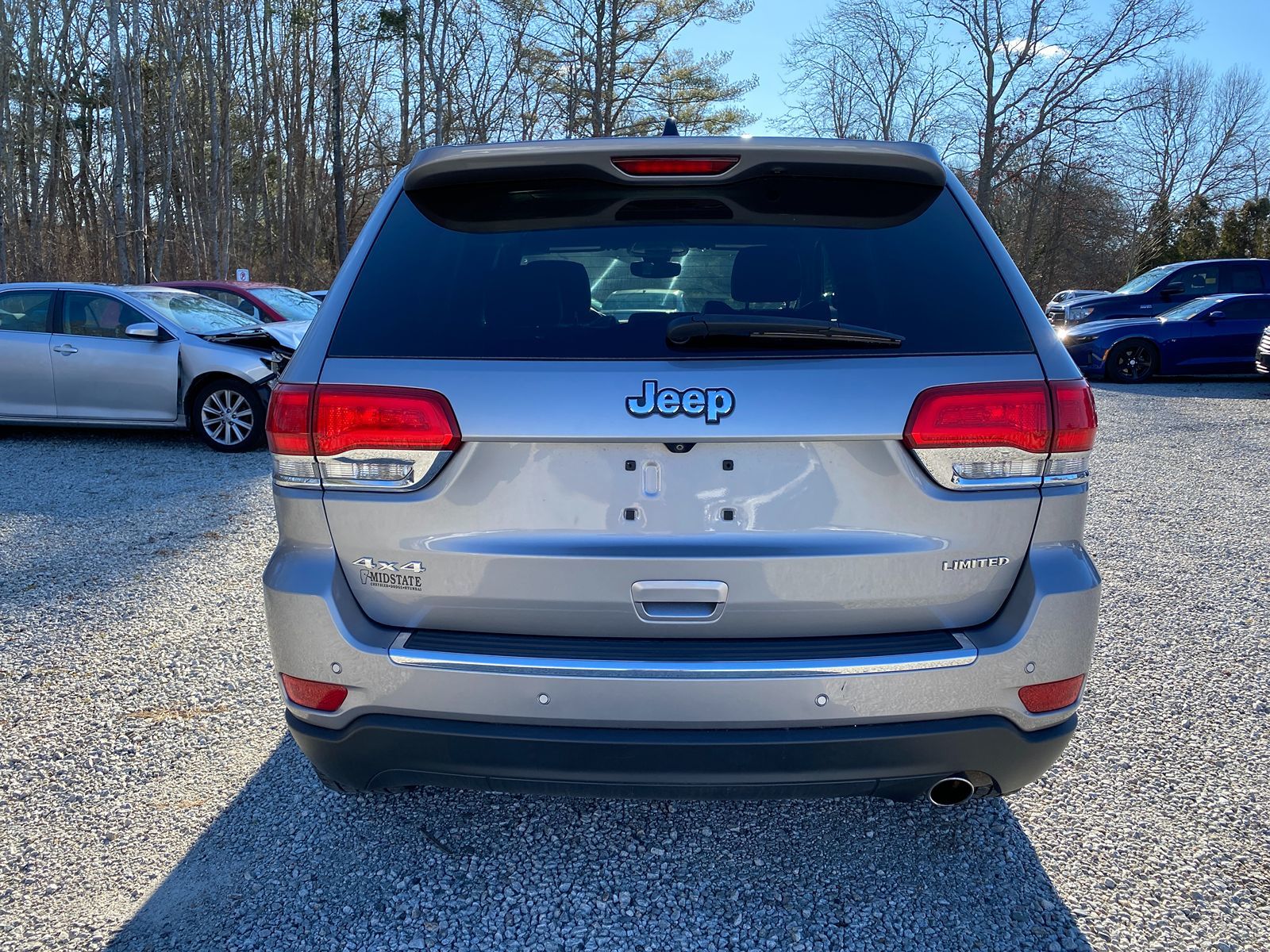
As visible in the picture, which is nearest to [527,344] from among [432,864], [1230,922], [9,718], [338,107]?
[432,864]

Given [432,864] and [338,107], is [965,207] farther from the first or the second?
[338,107]

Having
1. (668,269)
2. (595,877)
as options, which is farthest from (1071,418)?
(595,877)

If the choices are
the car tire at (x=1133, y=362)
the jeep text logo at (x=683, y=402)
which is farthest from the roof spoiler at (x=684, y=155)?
the car tire at (x=1133, y=362)

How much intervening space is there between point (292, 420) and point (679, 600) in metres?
0.96

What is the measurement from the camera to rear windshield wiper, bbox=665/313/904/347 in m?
1.99

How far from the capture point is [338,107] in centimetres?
2481

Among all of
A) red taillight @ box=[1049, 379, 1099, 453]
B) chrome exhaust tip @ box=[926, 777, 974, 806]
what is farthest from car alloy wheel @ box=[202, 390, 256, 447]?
red taillight @ box=[1049, 379, 1099, 453]

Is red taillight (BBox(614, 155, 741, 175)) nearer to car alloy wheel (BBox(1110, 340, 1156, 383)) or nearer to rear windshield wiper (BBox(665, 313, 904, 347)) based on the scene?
rear windshield wiper (BBox(665, 313, 904, 347))

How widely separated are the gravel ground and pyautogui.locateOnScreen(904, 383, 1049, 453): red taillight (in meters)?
1.20

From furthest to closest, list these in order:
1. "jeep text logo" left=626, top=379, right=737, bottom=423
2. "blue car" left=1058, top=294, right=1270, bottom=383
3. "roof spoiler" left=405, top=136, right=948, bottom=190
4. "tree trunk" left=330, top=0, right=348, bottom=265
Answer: "tree trunk" left=330, top=0, right=348, bottom=265 → "blue car" left=1058, top=294, right=1270, bottom=383 → "roof spoiler" left=405, top=136, right=948, bottom=190 → "jeep text logo" left=626, top=379, right=737, bottom=423

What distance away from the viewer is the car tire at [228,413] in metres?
8.96

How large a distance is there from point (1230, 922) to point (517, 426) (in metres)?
2.12

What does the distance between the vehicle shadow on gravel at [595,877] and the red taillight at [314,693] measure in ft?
1.93

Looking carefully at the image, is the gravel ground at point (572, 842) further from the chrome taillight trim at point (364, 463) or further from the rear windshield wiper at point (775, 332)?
the rear windshield wiper at point (775, 332)
